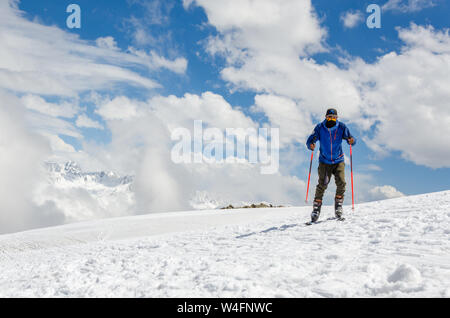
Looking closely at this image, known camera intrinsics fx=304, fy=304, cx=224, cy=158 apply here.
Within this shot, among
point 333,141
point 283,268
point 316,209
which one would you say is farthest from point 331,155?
point 283,268

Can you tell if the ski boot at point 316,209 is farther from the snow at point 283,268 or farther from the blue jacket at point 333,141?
the blue jacket at point 333,141

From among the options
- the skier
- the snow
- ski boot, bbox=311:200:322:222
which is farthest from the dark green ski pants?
the snow

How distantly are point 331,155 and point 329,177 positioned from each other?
0.77m

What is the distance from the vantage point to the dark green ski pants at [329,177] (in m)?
9.88

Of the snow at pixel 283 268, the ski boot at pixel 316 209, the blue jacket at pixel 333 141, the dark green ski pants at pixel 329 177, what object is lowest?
the snow at pixel 283 268

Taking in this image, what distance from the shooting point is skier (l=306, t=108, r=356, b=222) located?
982cm

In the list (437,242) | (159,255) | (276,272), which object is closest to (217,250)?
(159,255)

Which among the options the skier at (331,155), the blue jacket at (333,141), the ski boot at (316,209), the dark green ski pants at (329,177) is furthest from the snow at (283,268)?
the blue jacket at (333,141)

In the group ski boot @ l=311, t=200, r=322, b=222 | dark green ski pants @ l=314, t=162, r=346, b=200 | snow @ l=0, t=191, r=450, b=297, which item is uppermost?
dark green ski pants @ l=314, t=162, r=346, b=200

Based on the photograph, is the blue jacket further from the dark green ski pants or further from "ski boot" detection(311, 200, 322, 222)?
"ski boot" detection(311, 200, 322, 222)

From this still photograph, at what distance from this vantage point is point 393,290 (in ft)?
13.3

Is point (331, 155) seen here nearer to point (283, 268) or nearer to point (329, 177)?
point (329, 177)
